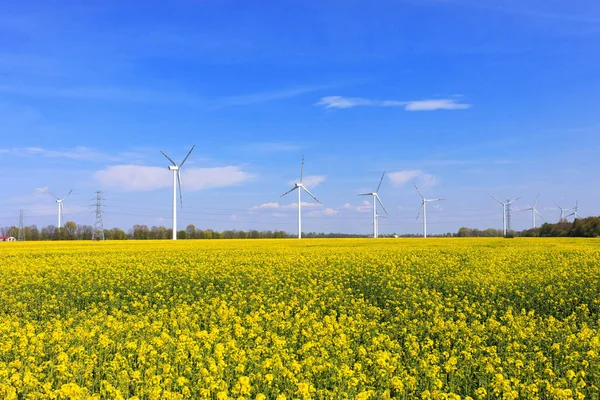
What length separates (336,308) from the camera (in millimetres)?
18859

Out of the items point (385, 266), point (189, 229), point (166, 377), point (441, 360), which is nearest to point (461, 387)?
point (441, 360)

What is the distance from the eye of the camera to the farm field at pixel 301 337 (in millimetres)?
9102

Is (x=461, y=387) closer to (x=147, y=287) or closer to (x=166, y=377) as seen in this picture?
(x=166, y=377)

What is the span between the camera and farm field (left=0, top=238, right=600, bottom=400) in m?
9.10

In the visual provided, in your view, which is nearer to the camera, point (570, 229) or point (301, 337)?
point (301, 337)

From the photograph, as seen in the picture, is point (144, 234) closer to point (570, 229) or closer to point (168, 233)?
point (168, 233)

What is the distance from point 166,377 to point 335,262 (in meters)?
22.5

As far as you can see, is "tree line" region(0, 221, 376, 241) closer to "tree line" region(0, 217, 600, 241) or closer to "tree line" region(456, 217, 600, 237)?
"tree line" region(0, 217, 600, 241)

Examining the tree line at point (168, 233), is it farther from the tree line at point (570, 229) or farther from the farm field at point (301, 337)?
the farm field at point (301, 337)

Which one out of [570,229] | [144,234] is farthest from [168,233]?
[570,229]

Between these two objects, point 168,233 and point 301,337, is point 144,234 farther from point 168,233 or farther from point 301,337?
point 301,337

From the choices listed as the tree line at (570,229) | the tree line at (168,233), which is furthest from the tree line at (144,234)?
the tree line at (570,229)

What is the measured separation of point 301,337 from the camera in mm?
13406

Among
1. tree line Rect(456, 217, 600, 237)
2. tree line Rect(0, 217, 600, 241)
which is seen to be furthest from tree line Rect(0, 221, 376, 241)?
tree line Rect(456, 217, 600, 237)
